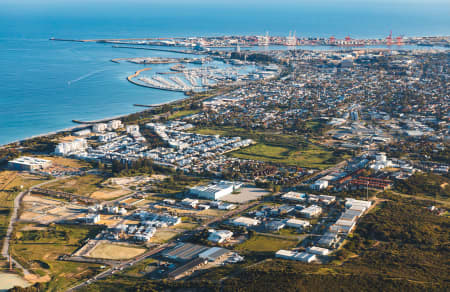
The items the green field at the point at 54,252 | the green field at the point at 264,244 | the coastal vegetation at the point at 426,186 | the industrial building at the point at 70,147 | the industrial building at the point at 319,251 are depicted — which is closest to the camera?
the green field at the point at 54,252

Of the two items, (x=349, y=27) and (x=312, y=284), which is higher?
(x=349, y=27)

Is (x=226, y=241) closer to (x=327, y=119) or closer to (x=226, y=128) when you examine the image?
(x=226, y=128)

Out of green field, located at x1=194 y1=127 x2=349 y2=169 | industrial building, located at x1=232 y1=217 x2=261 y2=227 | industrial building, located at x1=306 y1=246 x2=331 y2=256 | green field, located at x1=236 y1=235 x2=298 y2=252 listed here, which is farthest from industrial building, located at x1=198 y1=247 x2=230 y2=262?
green field, located at x1=194 y1=127 x2=349 y2=169

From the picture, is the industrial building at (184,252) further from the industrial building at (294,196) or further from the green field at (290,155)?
the green field at (290,155)

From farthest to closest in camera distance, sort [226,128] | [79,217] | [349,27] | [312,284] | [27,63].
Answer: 1. [349,27]
2. [27,63]
3. [226,128]
4. [79,217]
5. [312,284]

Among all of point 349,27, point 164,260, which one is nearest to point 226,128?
point 164,260

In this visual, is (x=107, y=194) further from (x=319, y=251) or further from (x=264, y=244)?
(x=319, y=251)

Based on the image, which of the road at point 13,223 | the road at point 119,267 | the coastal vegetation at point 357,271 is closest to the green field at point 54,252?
the road at point 13,223
